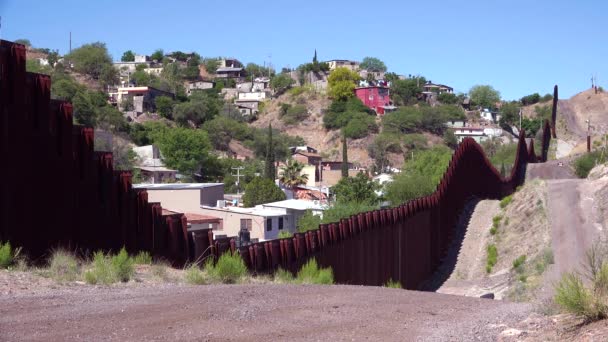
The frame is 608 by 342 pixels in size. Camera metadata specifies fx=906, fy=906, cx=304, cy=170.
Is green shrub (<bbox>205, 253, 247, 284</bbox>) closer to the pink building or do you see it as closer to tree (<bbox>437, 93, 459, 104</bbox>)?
the pink building

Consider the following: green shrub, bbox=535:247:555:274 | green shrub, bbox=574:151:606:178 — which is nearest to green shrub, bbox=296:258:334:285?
green shrub, bbox=535:247:555:274

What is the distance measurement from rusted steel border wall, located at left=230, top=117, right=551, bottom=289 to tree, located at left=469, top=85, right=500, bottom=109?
129928 millimetres

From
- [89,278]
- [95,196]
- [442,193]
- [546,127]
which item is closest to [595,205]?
[442,193]

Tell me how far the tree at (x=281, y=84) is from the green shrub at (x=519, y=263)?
4995 inches

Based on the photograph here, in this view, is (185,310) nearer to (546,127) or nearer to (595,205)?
(595,205)

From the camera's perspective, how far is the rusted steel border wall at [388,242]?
23875 millimetres

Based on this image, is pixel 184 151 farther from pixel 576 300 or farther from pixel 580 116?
pixel 576 300

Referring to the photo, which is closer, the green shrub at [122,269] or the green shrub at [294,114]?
the green shrub at [122,269]

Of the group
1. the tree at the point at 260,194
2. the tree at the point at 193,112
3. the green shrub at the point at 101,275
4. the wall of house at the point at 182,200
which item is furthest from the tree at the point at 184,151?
the green shrub at the point at 101,275

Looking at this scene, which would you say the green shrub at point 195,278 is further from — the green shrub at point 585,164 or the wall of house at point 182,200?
the green shrub at point 585,164

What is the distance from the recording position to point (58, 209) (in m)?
19.1

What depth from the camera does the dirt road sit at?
9.75 m

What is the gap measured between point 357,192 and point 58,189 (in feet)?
156

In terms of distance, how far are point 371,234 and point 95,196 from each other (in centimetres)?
1407
